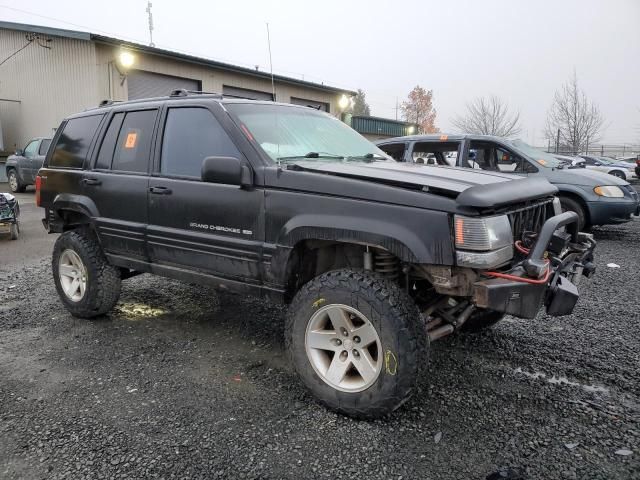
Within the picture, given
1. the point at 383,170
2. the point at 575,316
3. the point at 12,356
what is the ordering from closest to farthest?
the point at 383,170, the point at 12,356, the point at 575,316

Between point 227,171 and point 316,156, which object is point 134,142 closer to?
point 227,171

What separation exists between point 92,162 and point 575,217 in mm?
3815

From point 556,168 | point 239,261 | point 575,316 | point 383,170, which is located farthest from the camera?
point 556,168

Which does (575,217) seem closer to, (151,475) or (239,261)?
(239,261)

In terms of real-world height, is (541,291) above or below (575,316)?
above

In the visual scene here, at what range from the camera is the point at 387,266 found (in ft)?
9.93

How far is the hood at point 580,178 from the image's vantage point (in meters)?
7.66

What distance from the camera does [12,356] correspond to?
12.3ft

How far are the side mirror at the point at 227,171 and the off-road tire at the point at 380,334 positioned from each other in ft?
2.60

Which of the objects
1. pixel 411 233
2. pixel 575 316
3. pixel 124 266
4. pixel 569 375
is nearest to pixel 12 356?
pixel 124 266

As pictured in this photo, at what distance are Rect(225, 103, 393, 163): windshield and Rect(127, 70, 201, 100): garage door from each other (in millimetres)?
12838

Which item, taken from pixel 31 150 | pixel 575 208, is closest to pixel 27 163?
pixel 31 150

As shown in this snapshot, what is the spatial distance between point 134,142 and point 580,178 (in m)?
6.71

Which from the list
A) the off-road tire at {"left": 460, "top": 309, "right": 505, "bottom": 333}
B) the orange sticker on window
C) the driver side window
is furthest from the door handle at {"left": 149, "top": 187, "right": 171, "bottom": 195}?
the driver side window
